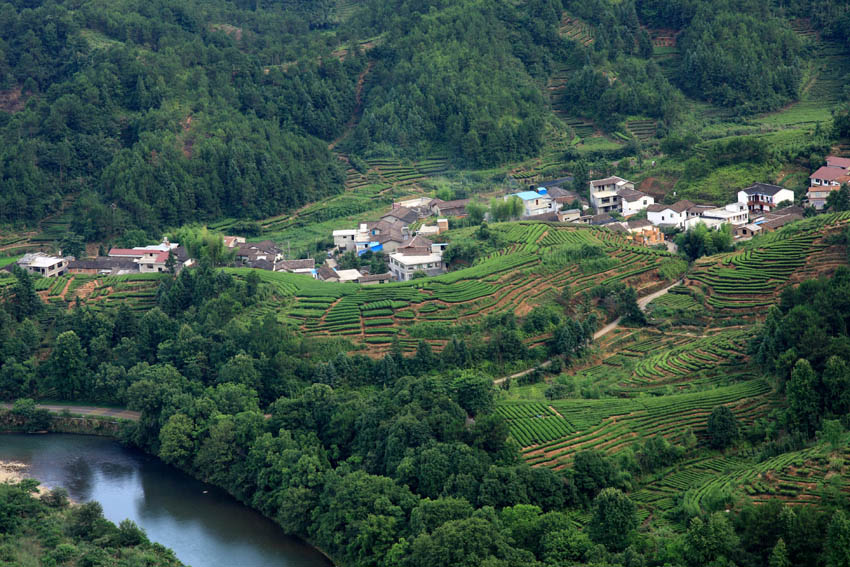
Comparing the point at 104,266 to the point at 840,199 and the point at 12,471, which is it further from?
the point at 840,199

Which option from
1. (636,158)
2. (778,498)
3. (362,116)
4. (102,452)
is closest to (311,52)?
(362,116)

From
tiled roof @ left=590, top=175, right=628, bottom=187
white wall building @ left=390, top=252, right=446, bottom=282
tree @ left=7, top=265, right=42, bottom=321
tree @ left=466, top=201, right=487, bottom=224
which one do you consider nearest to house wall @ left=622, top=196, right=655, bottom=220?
tiled roof @ left=590, top=175, right=628, bottom=187

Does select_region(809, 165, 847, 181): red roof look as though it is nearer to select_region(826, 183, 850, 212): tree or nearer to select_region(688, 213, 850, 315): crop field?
select_region(826, 183, 850, 212): tree

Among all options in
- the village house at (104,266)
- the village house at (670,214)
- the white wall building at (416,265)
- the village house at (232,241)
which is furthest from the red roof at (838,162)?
the village house at (104,266)

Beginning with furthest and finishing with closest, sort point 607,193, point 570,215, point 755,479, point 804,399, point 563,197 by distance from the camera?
1. point 563,197
2. point 607,193
3. point 570,215
4. point 804,399
5. point 755,479

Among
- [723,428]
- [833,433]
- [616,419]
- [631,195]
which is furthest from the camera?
[631,195]

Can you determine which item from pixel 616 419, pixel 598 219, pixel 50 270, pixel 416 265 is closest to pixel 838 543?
pixel 616 419
